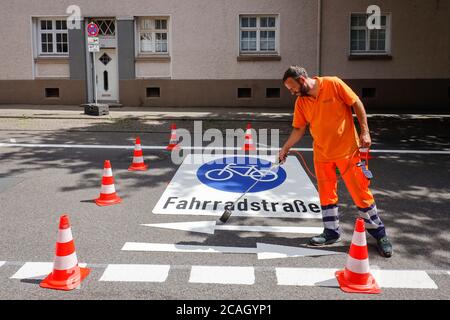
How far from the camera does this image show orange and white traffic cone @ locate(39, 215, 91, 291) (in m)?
4.21

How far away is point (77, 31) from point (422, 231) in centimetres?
1865

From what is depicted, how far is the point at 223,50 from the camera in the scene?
20906 millimetres

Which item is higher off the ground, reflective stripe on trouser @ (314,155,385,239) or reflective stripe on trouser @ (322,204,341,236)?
reflective stripe on trouser @ (314,155,385,239)

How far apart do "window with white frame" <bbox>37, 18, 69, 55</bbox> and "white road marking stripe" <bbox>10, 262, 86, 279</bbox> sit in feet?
60.6

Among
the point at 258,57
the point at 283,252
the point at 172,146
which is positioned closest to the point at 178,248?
the point at 283,252

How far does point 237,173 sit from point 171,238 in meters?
3.42

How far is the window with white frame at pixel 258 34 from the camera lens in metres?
20.9

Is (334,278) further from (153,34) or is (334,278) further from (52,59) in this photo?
(52,59)

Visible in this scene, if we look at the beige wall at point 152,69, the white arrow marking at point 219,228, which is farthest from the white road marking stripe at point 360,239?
the beige wall at point 152,69

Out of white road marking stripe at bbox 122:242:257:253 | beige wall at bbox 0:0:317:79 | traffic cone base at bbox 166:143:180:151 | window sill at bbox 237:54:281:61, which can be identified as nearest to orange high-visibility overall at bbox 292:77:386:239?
white road marking stripe at bbox 122:242:257:253

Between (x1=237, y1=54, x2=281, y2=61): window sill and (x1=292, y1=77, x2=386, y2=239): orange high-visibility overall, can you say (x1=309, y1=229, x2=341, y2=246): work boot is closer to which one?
(x1=292, y1=77, x2=386, y2=239): orange high-visibility overall

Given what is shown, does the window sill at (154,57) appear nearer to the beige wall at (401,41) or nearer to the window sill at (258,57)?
the window sill at (258,57)

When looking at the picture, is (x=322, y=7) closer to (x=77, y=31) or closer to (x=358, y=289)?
(x=77, y=31)

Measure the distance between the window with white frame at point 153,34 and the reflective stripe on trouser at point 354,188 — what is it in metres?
17.1
